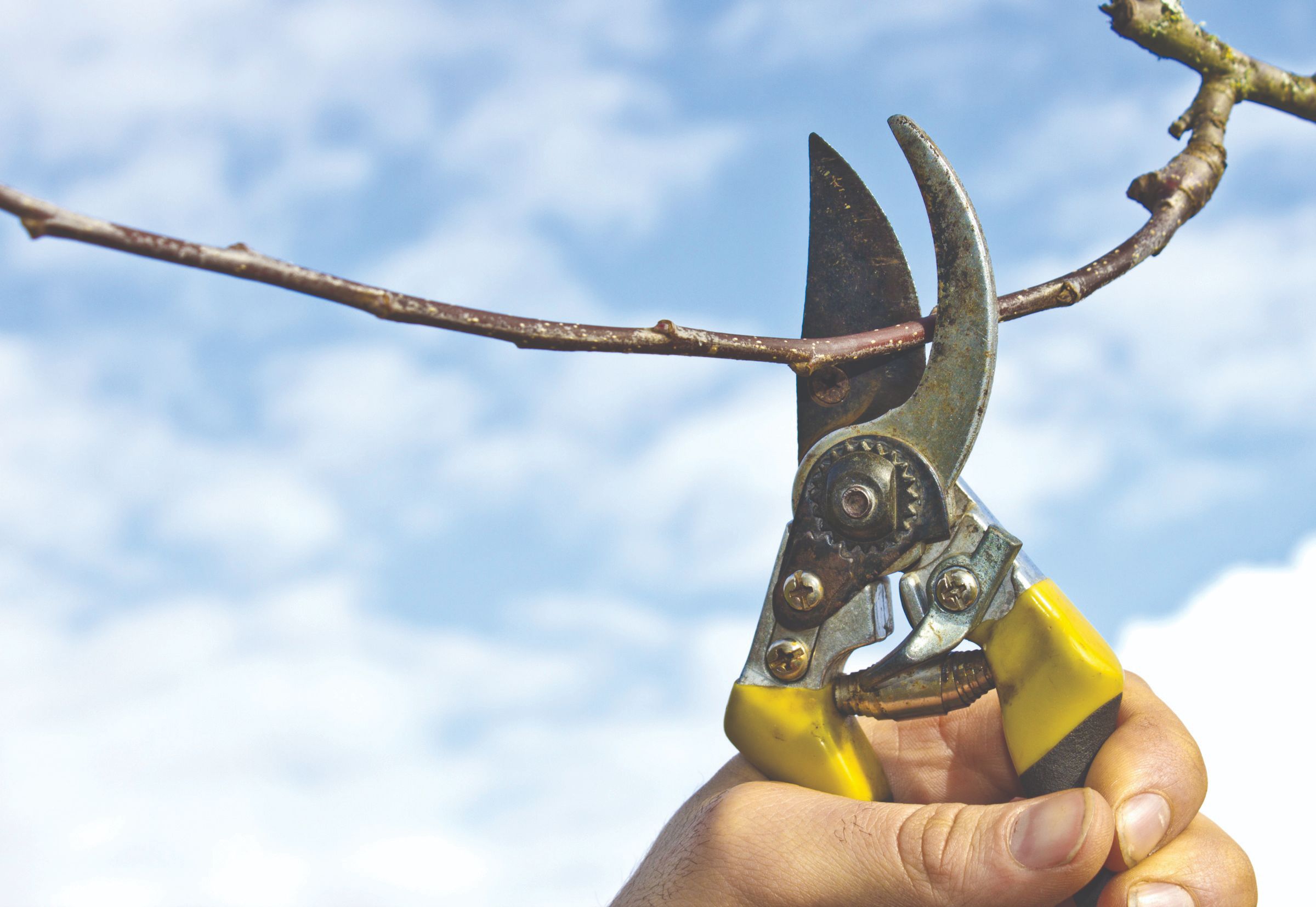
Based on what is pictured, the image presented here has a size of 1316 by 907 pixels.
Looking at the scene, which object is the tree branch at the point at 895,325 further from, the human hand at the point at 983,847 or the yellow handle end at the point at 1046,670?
the human hand at the point at 983,847

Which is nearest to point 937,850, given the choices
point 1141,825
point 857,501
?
point 1141,825

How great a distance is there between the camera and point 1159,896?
2.13 metres

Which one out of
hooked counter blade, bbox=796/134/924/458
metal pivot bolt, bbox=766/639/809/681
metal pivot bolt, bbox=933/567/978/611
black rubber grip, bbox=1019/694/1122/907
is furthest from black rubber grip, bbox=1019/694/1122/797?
hooked counter blade, bbox=796/134/924/458

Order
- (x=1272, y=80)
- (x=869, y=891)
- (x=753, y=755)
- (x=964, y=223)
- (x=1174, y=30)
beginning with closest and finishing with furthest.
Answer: (x=869, y=891) < (x=964, y=223) < (x=753, y=755) < (x=1174, y=30) < (x=1272, y=80)

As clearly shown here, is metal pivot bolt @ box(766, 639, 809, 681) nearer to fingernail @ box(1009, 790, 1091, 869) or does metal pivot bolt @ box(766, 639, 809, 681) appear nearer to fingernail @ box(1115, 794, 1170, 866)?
fingernail @ box(1009, 790, 1091, 869)

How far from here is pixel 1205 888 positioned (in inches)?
85.7

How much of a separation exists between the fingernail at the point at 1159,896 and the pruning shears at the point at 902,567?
Result: 219 mm

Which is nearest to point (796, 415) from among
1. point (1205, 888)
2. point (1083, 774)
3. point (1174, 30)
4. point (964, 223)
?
point (964, 223)

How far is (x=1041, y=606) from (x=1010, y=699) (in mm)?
179

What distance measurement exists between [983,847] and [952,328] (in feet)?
3.03

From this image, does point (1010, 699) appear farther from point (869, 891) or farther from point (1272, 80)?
point (1272, 80)

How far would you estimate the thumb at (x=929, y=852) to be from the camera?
1936mm

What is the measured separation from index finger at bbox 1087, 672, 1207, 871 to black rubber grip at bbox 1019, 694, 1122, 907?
0.03 metres

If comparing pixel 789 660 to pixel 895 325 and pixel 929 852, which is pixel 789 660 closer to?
pixel 929 852
